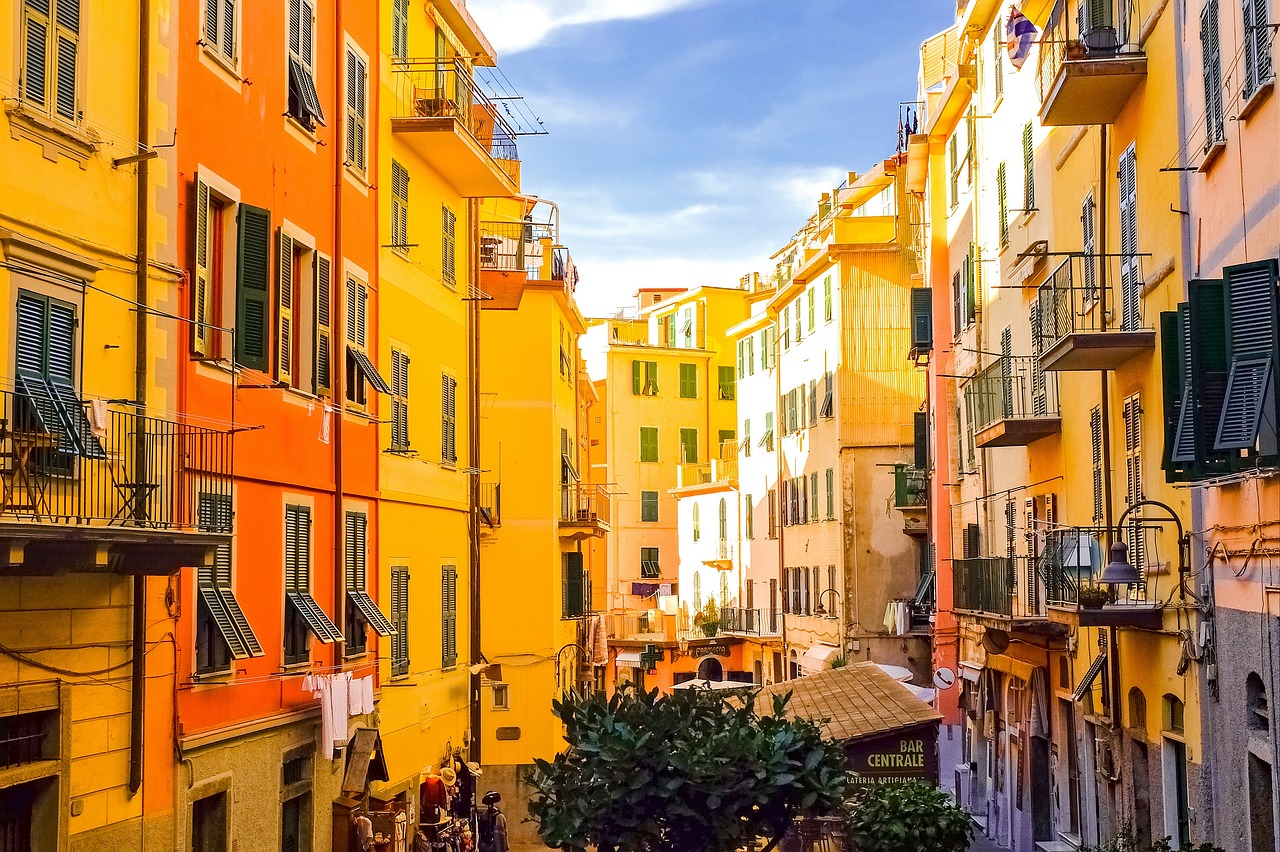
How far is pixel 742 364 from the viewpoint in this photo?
59.4 metres

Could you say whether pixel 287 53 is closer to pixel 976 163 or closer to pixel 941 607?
pixel 976 163

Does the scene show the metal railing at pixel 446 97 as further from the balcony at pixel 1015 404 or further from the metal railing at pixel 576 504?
the metal railing at pixel 576 504

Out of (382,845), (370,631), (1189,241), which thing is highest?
(1189,241)

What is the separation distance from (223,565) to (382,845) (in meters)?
6.24

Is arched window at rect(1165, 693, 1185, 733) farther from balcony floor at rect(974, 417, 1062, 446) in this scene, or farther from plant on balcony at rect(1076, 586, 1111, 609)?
balcony floor at rect(974, 417, 1062, 446)

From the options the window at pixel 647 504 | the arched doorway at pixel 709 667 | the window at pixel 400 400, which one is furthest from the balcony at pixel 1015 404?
the window at pixel 647 504

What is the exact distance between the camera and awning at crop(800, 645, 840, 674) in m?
43.5

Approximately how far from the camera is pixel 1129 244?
18.3 meters

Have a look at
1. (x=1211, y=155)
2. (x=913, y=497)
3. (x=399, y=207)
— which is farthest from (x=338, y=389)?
(x=913, y=497)

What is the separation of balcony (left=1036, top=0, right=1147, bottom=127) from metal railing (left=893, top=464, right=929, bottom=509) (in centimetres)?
1761

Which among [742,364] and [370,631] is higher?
[742,364]

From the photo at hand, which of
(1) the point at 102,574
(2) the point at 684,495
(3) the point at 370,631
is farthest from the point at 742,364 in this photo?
(1) the point at 102,574

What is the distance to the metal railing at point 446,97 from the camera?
24516mm

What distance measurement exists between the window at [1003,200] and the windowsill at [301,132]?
12.2 m
